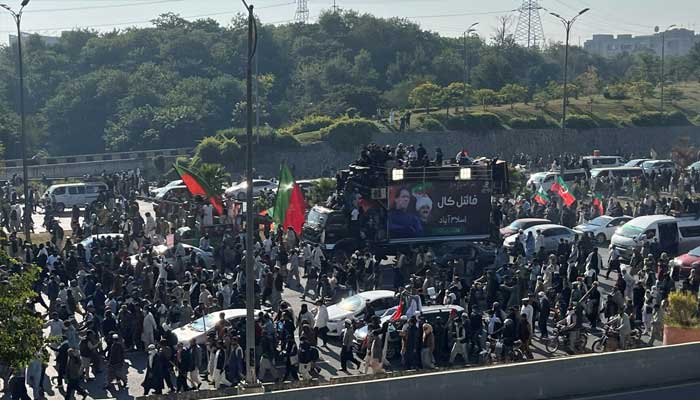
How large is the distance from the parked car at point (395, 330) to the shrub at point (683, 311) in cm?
417

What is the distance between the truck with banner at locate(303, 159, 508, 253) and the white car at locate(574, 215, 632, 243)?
5.51 metres

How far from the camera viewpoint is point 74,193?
143ft

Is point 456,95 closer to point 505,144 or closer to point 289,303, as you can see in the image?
point 505,144

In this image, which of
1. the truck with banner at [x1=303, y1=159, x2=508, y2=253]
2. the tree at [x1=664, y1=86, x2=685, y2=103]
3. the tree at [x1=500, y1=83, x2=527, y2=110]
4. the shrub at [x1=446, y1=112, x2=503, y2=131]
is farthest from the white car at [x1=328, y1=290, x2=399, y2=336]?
the tree at [x1=664, y1=86, x2=685, y2=103]

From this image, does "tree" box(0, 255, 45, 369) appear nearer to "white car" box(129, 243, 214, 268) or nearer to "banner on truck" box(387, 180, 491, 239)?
"white car" box(129, 243, 214, 268)

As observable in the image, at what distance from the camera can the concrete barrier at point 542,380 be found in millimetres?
15992

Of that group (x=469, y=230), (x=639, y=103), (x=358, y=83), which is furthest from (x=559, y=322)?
(x=358, y=83)

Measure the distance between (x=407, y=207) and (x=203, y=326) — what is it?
10779mm

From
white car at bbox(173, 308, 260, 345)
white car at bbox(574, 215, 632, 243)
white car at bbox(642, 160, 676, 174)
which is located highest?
white car at bbox(642, 160, 676, 174)

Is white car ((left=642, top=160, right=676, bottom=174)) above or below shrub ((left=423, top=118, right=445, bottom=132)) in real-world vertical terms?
below

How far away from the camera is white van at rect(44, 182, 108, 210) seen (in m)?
43.3

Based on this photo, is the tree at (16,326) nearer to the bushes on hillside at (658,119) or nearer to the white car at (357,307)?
the white car at (357,307)

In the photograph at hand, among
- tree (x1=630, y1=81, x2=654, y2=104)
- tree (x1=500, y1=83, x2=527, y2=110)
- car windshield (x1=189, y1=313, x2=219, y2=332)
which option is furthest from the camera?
tree (x1=630, y1=81, x2=654, y2=104)

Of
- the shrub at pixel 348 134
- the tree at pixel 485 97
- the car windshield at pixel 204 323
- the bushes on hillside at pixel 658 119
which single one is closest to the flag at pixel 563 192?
the car windshield at pixel 204 323
